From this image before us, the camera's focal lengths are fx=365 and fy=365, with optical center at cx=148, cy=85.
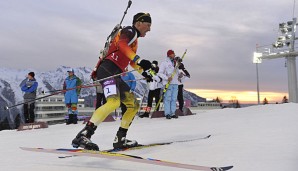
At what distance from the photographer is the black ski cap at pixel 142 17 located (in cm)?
544

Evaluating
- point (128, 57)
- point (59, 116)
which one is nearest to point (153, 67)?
point (128, 57)

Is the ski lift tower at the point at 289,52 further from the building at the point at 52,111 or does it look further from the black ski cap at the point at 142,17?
the building at the point at 52,111

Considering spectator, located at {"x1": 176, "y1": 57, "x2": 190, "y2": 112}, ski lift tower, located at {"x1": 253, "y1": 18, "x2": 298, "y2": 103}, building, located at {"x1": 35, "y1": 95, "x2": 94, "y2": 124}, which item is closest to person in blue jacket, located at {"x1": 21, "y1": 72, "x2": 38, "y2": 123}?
spectator, located at {"x1": 176, "y1": 57, "x2": 190, "y2": 112}

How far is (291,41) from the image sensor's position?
53031 mm

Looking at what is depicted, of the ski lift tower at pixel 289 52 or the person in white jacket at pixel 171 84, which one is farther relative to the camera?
the ski lift tower at pixel 289 52

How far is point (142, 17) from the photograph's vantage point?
545cm

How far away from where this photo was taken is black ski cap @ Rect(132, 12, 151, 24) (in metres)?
5.44

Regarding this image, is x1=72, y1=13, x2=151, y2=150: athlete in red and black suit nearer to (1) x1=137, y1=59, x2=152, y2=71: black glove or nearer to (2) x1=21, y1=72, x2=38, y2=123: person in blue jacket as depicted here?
(1) x1=137, y1=59, x2=152, y2=71: black glove

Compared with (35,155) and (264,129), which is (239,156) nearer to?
(264,129)

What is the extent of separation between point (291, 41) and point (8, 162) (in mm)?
53605

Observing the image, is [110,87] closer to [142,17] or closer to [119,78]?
[119,78]

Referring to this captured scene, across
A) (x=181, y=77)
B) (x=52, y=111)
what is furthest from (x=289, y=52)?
(x=52, y=111)

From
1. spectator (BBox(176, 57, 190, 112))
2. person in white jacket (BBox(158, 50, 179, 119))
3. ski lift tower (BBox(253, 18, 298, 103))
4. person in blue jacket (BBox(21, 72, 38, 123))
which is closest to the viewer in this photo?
person in white jacket (BBox(158, 50, 179, 119))

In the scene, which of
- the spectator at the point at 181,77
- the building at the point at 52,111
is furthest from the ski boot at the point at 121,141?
the building at the point at 52,111
